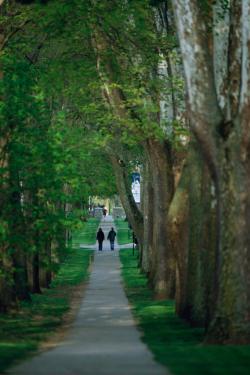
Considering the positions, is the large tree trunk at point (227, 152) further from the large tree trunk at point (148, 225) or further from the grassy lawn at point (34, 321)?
the large tree trunk at point (148, 225)

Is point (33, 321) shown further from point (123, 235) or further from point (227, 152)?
point (123, 235)

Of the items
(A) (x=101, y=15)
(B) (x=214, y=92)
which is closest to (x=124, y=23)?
(A) (x=101, y=15)

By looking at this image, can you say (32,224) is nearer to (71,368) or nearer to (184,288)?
(184,288)

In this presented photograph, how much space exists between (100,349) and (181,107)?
1267 centimetres

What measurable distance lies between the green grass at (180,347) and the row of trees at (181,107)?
554 mm

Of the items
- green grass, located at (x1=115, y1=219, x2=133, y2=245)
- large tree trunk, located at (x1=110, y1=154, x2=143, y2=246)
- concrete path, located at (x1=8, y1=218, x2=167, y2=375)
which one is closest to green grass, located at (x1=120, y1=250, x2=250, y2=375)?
concrete path, located at (x1=8, y1=218, x2=167, y2=375)

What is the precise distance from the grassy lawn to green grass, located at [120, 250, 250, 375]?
199 cm

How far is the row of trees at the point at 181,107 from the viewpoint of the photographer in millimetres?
19781

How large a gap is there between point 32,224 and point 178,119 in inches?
235

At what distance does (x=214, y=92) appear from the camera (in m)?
20.1

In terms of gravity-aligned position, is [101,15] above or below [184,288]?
above

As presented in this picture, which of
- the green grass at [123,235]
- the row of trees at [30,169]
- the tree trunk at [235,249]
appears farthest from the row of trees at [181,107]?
the green grass at [123,235]

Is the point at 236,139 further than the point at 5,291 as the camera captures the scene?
No

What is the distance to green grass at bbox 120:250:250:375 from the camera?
1605cm
